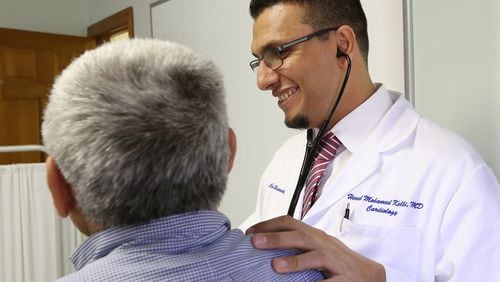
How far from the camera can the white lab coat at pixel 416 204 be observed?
938mm

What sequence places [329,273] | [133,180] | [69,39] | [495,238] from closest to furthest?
[133,180], [329,273], [495,238], [69,39]

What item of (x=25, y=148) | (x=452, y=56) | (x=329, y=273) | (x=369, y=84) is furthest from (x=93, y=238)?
(x=25, y=148)

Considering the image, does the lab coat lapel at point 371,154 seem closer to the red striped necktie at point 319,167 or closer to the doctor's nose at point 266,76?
the red striped necktie at point 319,167

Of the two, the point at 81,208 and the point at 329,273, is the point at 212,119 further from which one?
the point at 329,273

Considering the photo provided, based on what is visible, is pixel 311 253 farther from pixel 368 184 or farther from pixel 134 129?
pixel 368 184

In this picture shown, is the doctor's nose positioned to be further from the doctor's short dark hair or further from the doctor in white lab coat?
the doctor's short dark hair

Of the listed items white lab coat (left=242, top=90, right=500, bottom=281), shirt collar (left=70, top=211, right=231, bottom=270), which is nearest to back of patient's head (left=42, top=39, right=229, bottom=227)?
shirt collar (left=70, top=211, right=231, bottom=270)

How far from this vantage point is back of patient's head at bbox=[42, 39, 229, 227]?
1.69 feet

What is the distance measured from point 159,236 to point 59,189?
0.14 meters

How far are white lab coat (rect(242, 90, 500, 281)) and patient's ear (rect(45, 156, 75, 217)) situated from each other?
1.99 feet

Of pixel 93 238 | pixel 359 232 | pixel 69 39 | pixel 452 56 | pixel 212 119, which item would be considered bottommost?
pixel 359 232

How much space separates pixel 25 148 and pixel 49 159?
1302 millimetres

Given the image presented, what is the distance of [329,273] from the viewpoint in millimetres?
693

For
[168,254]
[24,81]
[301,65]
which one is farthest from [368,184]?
[24,81]
